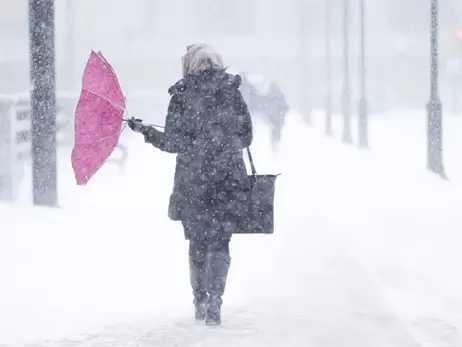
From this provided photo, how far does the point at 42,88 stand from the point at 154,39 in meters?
70.2

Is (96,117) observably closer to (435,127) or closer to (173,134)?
(173,134)

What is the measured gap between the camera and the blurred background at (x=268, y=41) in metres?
75.2

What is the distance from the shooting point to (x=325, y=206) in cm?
1543

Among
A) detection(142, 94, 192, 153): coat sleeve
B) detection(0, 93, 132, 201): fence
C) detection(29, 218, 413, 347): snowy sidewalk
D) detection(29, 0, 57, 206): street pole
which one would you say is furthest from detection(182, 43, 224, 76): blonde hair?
detection(0, 93, 132, 201): fence

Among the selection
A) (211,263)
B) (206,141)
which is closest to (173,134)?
(206,141)

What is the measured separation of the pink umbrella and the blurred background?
60.2 meters

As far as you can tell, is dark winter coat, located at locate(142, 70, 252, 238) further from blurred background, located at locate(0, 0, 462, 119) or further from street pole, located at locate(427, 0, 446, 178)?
blurred background, located at locate(0, 0, 462, 119)

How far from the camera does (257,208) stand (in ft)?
24.4

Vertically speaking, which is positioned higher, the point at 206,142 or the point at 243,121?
the point at 243,121

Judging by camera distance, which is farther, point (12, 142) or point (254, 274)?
point (12, 142)

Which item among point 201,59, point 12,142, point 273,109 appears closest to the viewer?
point 201,59

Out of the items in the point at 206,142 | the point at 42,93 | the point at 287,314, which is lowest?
the point at 287,314

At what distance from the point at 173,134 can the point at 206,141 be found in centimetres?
21

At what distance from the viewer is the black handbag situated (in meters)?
7.42
